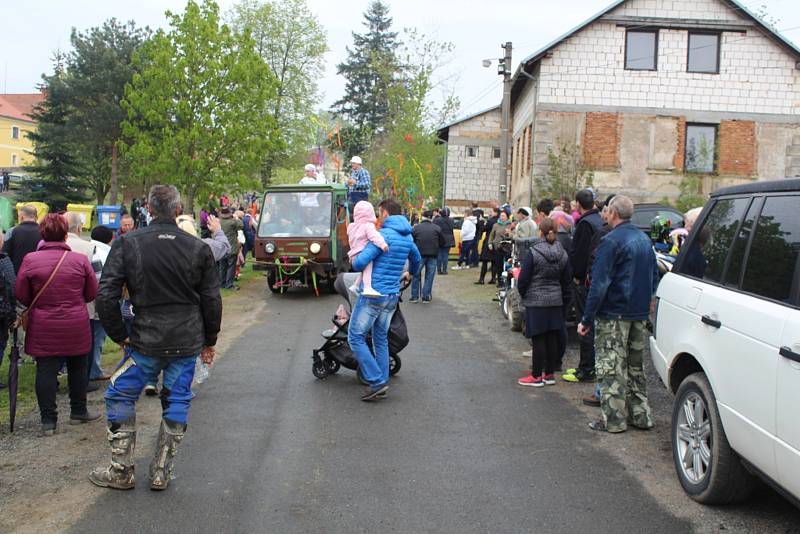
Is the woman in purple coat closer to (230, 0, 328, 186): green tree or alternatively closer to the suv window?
the suv window

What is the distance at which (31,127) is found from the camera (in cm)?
10131

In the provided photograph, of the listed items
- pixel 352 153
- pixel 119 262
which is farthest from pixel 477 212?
pixel 352 153

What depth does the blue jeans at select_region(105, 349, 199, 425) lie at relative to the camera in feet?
17.5

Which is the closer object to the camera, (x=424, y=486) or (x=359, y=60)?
(x=424, y=486)

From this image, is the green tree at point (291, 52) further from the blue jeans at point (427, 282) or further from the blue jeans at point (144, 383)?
the blue jeans at point (144, 383)

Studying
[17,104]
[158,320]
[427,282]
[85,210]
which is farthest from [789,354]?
[17,104]

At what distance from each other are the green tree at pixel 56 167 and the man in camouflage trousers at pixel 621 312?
42.1m

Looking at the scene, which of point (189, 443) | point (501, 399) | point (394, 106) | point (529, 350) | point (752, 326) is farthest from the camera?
point (394, 106)

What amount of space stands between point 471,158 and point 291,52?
18672 millimetres

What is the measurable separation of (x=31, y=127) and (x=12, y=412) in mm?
105551

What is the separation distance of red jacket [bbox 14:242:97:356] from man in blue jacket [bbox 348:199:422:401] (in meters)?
2.54

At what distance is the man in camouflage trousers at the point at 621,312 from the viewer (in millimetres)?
6773

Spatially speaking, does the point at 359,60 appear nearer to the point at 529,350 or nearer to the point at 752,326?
the point at 529,350

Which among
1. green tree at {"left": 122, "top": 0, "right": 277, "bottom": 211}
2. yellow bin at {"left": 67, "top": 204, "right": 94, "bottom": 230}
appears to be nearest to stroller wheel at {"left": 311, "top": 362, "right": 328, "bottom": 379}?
green tree at {"left": 122, "top": 0, "right": 277, "bottom": 211}
